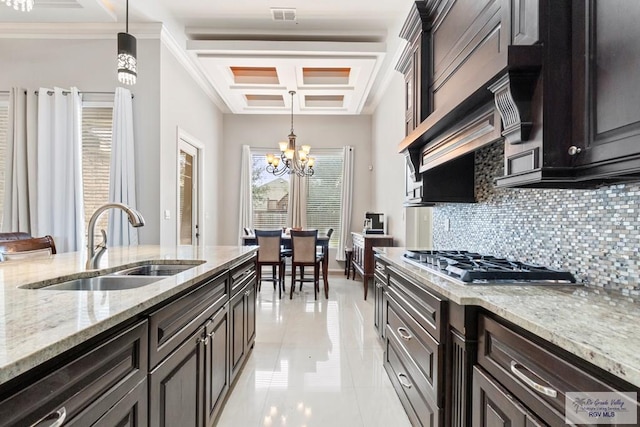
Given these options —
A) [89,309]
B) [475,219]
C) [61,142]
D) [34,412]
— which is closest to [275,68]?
[61,142]

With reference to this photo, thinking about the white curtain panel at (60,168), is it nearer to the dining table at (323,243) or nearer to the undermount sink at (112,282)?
the dining table at (323,243)

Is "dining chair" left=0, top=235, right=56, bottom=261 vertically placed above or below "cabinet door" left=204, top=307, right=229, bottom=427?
above

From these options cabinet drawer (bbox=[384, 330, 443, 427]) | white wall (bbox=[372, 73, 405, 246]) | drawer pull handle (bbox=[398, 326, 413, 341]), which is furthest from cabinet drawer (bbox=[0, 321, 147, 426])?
white wall (bbox=[372, 73, 405, 246])

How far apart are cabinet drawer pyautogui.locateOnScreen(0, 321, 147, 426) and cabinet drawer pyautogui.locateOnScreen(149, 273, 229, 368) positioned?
6 cm

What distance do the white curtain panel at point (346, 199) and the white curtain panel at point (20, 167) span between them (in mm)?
4681

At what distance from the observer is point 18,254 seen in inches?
91.8

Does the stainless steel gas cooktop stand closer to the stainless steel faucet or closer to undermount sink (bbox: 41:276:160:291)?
undermount sink (bbox: 41:276:160:291)

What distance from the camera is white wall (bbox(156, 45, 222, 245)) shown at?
3.82 meters

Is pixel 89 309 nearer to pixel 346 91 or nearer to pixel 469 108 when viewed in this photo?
pixel 469 108

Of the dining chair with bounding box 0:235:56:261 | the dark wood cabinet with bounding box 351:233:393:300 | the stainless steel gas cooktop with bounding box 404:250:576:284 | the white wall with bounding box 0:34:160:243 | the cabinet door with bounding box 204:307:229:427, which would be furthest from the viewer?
the dark wood cabinet with bounding box 351:233:393:300

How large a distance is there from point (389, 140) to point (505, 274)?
12.6 feet

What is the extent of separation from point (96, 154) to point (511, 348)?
14.5 ft

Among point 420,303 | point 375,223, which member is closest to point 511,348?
point 420,303

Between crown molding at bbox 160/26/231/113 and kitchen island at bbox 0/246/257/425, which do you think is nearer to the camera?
kitchen island at bbox 0/246/257/425
